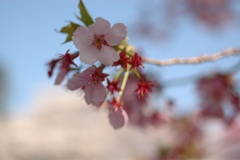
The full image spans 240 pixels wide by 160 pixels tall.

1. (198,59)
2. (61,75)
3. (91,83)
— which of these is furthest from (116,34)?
(198,59)

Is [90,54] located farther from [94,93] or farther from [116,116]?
[116,116]

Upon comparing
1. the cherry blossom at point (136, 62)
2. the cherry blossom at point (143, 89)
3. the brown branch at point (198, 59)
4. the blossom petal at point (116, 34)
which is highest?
the brown branch at point (198, 59)

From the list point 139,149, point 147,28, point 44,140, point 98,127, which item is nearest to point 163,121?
point 147,28

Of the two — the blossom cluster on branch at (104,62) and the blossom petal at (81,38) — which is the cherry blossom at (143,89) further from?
the blossom petal at (81,38)

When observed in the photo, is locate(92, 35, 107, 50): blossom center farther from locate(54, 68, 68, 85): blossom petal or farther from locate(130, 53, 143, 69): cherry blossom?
locate(54, 68, 68, 85): blossom petal

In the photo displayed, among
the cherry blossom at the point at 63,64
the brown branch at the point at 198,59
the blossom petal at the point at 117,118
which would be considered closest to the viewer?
the cherry blossom at the point at 63,64

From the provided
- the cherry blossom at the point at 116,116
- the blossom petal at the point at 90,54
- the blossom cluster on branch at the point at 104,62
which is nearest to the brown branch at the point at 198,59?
the blossom cluster on branch at the point at 104,62
